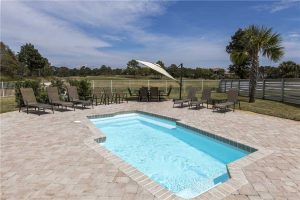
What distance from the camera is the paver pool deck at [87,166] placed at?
344 cm

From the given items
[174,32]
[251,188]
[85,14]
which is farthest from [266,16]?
[251,188]

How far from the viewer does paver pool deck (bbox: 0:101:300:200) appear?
3436 mm

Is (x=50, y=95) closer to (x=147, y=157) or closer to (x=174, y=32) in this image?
(x=147, y=157)

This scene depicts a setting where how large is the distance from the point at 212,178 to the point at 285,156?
1.71 metres

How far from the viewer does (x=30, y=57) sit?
5519cm

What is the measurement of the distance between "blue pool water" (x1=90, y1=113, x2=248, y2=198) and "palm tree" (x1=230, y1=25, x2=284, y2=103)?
26.2ft

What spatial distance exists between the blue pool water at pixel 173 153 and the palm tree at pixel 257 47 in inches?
315

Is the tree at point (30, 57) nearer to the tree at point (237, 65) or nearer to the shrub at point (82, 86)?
the tree at point (237, 65)

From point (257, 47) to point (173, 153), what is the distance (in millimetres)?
10653

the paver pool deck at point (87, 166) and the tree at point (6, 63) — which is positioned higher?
the tree at point (6, 63)

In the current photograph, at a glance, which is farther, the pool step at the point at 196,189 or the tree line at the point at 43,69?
the tree line at the point at 43,69

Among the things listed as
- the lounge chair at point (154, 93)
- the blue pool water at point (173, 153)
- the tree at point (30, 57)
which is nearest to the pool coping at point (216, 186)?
the blue pool water at point (173, 153)

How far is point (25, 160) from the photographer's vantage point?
15.5ft

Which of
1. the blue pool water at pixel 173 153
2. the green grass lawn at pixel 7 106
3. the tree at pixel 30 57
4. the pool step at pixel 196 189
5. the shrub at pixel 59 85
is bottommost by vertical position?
the pool step at pixel 196 189
